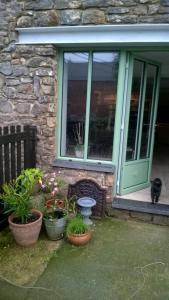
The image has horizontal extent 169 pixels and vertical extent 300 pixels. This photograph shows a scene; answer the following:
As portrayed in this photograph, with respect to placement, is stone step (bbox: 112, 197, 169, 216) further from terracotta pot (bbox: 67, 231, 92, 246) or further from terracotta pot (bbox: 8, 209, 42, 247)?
terracotta pot (bbox: 8, 209, 42, 247)

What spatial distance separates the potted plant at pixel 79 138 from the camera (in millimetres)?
3939

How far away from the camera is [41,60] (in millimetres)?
3674

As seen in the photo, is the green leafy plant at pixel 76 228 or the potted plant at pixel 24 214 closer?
the potted plant at pixel 24 214

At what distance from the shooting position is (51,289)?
2393 mm

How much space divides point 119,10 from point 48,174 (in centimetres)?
244

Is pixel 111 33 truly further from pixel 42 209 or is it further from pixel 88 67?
pixel 42 209

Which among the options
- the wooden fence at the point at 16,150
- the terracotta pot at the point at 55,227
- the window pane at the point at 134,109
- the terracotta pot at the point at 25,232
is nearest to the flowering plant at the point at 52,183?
the wooden fence at the point at 16,150

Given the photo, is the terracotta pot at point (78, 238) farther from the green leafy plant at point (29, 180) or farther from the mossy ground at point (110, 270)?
the green leafy plant at point (29, 180)

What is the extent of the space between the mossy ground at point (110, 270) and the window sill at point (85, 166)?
2.68 ft

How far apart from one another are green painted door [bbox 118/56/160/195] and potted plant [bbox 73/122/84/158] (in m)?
0.62

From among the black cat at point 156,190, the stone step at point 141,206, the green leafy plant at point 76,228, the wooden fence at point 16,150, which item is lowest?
the green leafy plant at point 76,228

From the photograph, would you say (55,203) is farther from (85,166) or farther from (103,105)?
(103,105)

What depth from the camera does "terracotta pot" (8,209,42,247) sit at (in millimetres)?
2891

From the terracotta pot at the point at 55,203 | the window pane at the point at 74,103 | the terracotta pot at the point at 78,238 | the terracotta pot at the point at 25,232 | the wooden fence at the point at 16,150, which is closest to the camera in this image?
the terracotta pot at the point at 25,232
